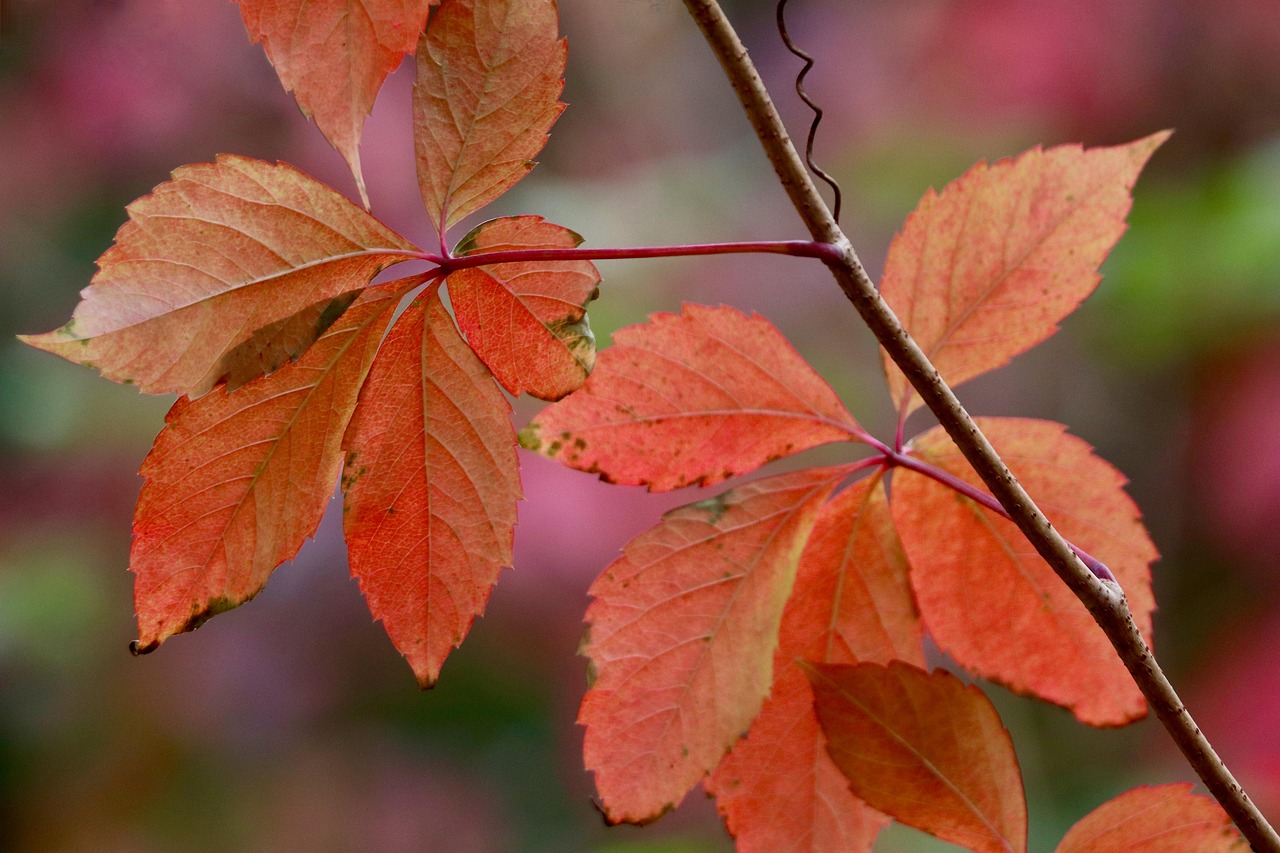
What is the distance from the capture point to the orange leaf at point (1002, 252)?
35 centimetres

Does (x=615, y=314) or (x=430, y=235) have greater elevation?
(x=430, y=235)

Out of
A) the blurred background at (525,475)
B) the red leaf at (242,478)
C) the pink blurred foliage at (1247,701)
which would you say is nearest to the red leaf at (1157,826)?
the red leaf at (242,478)

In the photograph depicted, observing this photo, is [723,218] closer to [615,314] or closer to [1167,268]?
[615,314]

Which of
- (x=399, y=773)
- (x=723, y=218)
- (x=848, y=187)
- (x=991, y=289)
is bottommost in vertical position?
(x=399, y=773)

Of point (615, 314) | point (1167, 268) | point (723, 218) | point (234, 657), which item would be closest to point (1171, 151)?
point (1167, 268)

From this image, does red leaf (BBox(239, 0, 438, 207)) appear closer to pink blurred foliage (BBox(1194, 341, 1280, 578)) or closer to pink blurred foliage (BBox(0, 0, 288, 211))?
pink blurred foliage (BBox(0, 0, 288, 211))

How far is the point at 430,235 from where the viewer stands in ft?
6.98

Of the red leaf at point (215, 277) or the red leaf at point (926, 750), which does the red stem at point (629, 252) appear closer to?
the red leaf at point (215, 277)

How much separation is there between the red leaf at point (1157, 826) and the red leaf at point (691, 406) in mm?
158

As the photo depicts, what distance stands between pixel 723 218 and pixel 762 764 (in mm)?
2140

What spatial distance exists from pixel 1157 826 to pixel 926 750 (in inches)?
3.2

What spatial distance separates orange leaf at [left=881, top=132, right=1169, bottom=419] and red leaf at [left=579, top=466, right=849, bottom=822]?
8 cm

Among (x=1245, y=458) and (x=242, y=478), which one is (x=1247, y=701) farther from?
(x=242, y=478)

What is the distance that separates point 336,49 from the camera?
30 centimetres
